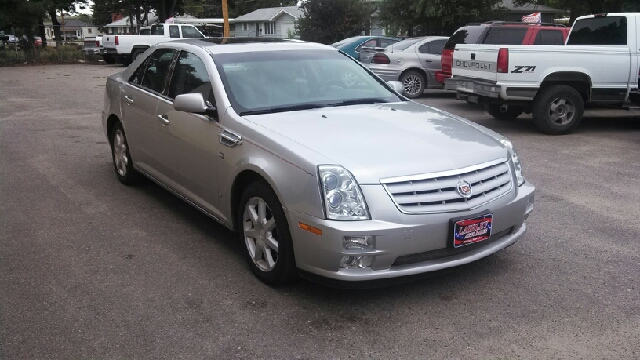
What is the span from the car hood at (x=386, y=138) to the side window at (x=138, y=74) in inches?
94.5

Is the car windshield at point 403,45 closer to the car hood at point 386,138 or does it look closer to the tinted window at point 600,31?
the tinted window at point 600,31

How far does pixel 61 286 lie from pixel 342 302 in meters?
1.94

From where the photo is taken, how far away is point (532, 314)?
157 inches

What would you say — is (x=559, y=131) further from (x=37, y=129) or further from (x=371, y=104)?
(x=37, y=129)

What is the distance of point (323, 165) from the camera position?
156 inches

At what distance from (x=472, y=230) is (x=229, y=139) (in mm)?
1840

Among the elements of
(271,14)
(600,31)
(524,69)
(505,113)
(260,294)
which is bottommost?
(260,294)

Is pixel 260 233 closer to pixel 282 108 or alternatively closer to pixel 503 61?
pixel 282 108

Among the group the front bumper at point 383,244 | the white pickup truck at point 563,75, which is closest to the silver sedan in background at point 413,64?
the white pickup truck at point 563,75

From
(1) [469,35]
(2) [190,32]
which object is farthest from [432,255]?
(2) [190,32]

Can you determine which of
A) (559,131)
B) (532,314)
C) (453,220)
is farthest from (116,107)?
(559,131)

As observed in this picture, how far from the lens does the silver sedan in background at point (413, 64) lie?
15906 millimetres

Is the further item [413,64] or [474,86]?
[413,64]

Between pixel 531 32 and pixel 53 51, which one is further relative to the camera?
pixel 53 51
